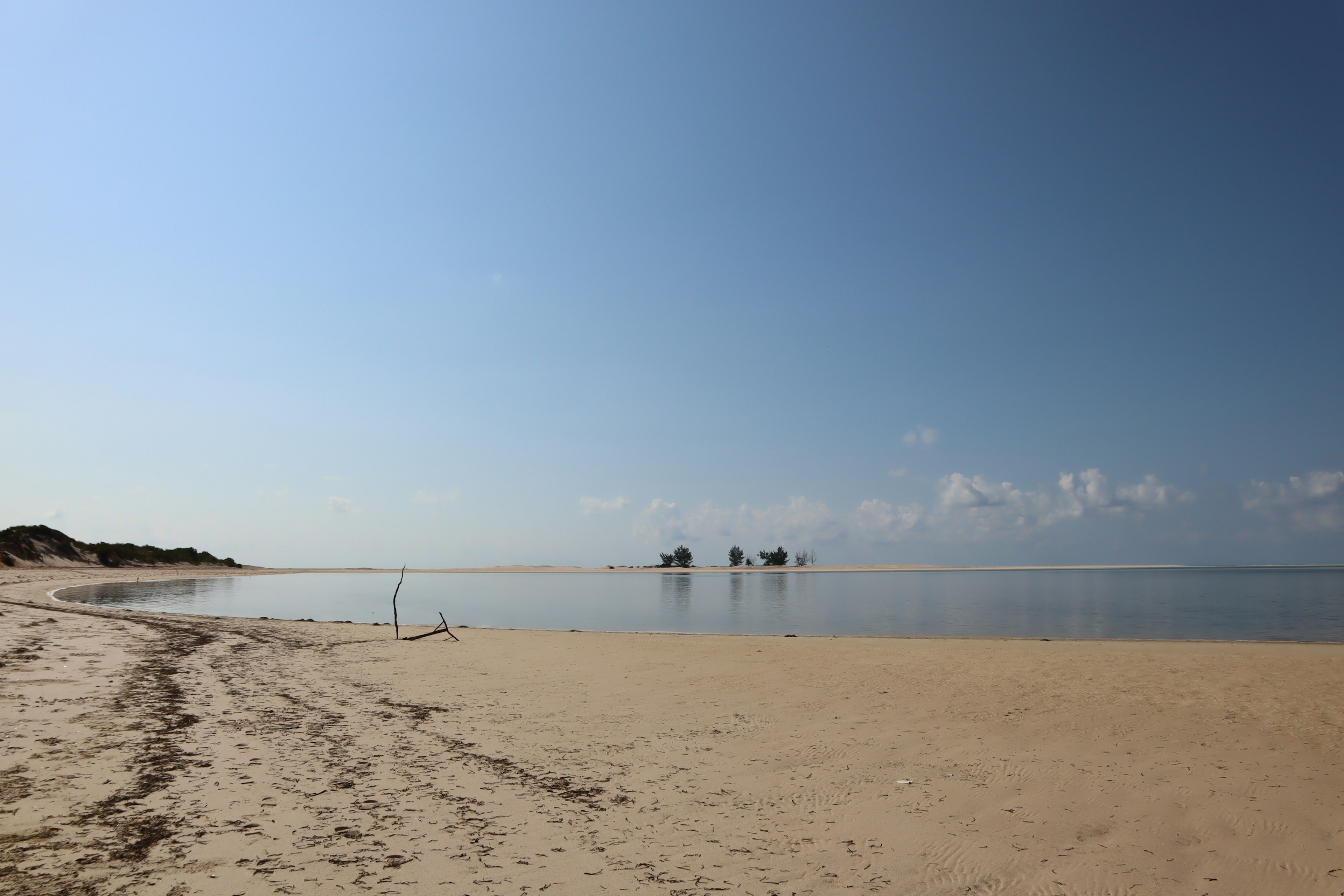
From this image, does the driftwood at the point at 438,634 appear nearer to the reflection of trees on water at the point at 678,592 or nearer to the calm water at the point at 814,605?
the calm water at the point at 814,605

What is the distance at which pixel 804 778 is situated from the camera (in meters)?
6.59

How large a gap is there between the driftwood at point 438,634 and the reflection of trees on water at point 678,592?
1362 cm

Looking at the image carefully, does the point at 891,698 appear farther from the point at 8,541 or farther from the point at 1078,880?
the point at 8,541

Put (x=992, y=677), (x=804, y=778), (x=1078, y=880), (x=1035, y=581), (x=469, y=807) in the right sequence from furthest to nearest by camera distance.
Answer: (x=1035, y=581)
(x=992, y=677)
(x=804, y=778)
(x=469, y=807)
(x=1078, y=880)

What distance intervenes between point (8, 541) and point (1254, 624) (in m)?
89.4

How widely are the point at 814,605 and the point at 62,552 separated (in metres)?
75.5

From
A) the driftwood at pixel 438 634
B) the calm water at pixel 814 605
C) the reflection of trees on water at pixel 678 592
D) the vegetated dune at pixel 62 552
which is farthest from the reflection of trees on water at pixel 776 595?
the vegetated dune at pixel 62 552

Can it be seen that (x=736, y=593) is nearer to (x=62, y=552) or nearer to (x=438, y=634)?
(x=438, y=634)

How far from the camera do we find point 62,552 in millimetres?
64500

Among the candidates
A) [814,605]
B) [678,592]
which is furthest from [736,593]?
[814,605]

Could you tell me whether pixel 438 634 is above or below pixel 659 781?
below

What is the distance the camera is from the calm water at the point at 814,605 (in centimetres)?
2325

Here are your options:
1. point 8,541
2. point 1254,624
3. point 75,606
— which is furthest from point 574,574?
point 1254,624

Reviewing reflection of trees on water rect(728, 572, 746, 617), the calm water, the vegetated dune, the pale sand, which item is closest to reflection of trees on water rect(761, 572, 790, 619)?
the calm water
